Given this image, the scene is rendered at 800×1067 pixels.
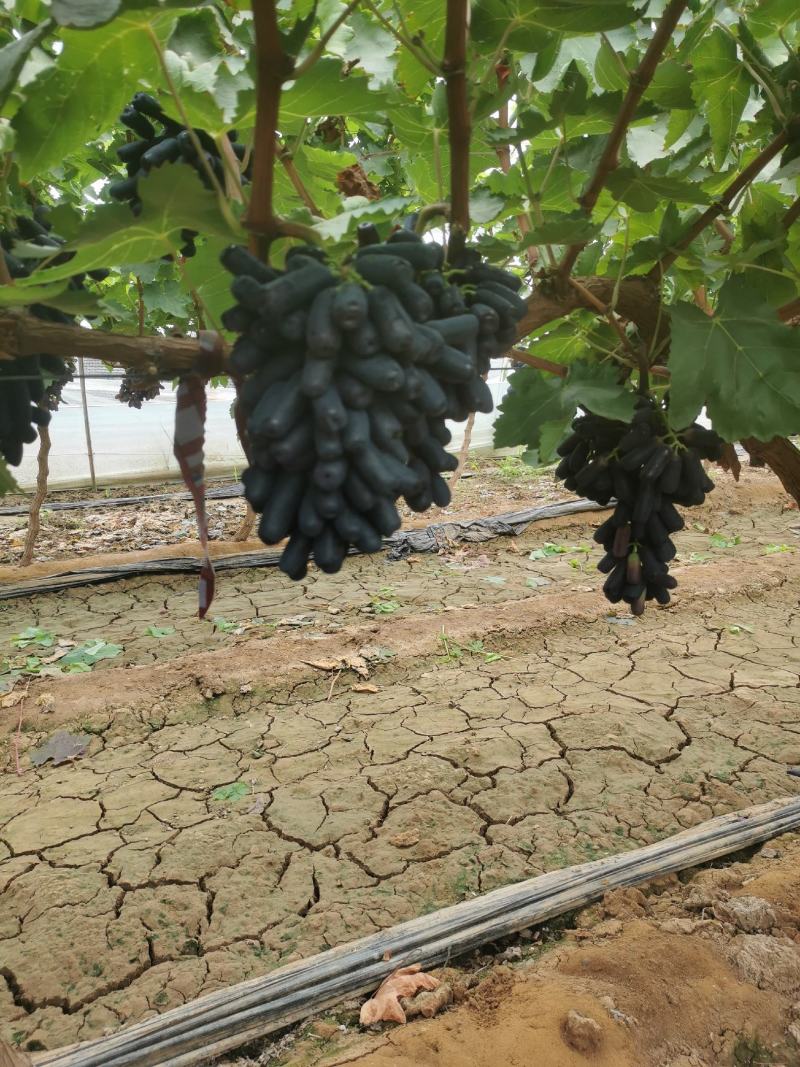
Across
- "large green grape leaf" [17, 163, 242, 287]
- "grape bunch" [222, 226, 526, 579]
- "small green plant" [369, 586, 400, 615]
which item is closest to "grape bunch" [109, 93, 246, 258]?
"large green grape leaf" [17, 163, 242, 287]

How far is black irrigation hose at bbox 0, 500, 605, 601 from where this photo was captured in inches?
254

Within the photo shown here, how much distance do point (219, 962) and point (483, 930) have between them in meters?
0.91

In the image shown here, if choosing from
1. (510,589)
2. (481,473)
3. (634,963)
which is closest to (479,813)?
(634,963)

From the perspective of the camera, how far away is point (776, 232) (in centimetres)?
151

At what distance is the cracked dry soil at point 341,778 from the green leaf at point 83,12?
267 centimetres

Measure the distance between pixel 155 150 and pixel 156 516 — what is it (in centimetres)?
881

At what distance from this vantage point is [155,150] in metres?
1.23

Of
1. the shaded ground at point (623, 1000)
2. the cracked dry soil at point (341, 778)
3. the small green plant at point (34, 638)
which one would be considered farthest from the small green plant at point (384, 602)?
the shaded ground at point (623, 1000)

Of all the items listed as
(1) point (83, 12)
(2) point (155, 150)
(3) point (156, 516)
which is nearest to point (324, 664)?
(2) point (155, 150)

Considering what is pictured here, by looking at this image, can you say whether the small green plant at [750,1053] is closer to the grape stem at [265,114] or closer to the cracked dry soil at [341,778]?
the cracked dry soil at [341,778]

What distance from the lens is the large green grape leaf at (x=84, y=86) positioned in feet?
3.42

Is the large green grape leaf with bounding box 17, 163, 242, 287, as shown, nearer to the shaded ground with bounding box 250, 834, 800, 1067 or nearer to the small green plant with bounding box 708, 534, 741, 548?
the shaded ground with bounding box 250, 834, 800, 1067

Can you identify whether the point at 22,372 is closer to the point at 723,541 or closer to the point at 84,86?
the point at 84,86

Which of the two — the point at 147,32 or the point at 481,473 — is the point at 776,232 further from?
the point at 481,473
